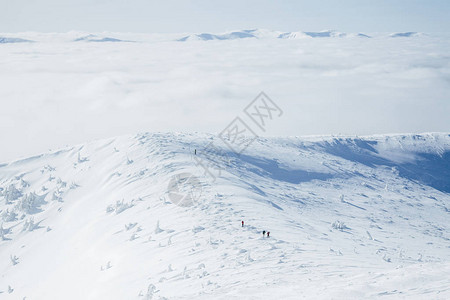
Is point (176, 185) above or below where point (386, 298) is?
below

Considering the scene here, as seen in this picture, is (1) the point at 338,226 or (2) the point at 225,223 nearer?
(2) the point at 225,223

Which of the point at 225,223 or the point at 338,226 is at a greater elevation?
the point at 225,223

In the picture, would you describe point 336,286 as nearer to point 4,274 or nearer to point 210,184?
point 210,184

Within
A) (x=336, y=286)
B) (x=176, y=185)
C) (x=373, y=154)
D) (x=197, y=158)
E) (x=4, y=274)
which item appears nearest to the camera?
(x=336, y=286)

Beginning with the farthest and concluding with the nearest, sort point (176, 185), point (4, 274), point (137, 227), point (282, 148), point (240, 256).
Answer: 1. point (282, 148)
2. point (176, 185)
3. point (4, 274)
4. point (137, 227)
5. point (240, 256)

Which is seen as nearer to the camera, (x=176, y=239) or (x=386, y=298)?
(x=386, y=298)

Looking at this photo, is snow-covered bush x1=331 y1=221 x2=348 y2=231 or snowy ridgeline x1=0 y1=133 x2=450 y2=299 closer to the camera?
snowy ridgeline x1=0 y1=133 x2=450 y2=299

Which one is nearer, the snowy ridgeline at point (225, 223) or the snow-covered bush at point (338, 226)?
the snowy ridgeline at point (225, 223)

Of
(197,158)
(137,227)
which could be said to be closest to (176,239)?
(137,227)
